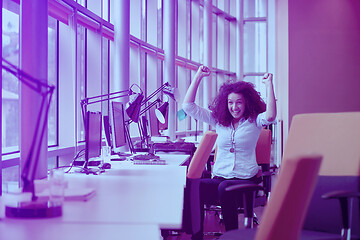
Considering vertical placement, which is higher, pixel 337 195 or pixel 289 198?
pixel 289 198

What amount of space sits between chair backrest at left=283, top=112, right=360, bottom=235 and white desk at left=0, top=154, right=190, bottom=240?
80 centimetres

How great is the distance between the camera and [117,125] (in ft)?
11.9

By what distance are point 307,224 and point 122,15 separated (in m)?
3.85

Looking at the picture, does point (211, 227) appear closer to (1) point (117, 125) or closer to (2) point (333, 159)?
(1) point (117, 125)

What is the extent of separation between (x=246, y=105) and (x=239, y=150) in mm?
432

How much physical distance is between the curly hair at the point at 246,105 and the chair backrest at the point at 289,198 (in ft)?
8.34

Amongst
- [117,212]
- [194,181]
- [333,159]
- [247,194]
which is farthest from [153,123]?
[117,212]

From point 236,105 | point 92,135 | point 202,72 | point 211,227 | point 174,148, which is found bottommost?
point 211,227

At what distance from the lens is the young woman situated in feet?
11.9

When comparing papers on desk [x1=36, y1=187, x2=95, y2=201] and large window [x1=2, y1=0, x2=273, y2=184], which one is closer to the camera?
papers on desk [x1=36, y1=187, x2=95, y2=201]

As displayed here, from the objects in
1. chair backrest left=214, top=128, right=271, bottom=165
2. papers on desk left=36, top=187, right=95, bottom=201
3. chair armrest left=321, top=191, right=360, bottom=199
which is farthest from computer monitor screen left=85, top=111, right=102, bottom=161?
chair backrest left=214, top=128, right=271, bottom=165

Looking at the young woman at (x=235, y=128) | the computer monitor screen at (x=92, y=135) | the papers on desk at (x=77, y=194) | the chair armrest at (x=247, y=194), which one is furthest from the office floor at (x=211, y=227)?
the papers on desk at (x=77, y=194)

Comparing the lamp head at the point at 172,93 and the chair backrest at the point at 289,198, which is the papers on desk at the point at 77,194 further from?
the lamp head at the point at 172,93

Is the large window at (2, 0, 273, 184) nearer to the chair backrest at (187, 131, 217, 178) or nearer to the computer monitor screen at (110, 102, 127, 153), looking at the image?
the computer monitor screen at (110, 102, 127, 153)
